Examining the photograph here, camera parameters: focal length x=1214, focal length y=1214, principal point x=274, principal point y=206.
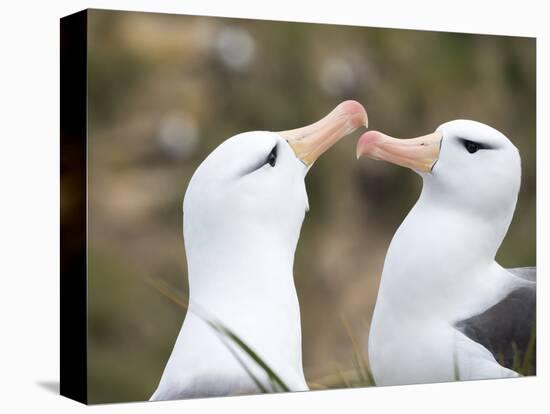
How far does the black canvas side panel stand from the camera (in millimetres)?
6371

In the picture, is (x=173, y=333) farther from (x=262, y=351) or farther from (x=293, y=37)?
(x=293, y=37)

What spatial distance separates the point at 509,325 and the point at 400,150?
1.20 m

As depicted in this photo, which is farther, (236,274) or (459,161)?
(459,161)

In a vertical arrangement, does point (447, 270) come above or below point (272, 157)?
below

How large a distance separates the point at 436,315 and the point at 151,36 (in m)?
2.24

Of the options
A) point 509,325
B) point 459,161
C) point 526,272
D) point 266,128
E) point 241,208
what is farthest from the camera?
point 526,272

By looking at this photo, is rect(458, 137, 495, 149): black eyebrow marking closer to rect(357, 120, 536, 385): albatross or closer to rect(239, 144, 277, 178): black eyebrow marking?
rect(357, 120, 536, 385): albatross

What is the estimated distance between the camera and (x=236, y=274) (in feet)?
21.2

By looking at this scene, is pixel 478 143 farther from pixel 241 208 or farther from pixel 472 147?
pixel 241 208

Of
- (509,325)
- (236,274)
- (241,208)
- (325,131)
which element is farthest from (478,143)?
(236,274)

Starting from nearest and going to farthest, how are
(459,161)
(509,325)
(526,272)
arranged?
(459,161)
(509,325)
(526,272)

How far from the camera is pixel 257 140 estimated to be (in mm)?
6523

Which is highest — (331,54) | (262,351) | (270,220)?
(331,54)

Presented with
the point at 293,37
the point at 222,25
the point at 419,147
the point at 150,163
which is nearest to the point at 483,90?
the point at 419,147
